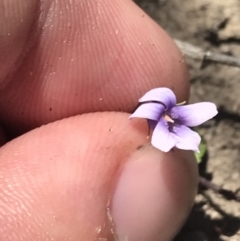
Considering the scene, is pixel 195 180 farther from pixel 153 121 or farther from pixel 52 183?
pixel 52 183

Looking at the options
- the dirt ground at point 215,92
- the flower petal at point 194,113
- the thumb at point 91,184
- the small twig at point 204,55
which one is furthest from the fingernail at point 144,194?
the small twig at point 204,55

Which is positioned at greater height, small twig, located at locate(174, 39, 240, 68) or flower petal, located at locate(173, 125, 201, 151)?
flower petal, located at locate(173, 125, 201, 151)

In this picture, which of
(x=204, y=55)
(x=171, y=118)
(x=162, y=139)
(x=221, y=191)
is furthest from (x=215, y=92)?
(x=162, y=139)

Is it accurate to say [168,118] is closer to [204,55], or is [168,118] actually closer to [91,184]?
[91,184]

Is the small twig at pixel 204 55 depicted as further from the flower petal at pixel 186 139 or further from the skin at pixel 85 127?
the flower petal at pixel 186 139

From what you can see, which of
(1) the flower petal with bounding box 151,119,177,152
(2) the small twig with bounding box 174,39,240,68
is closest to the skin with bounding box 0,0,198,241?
(1) the flower petal with bounding box 151,119,177,152

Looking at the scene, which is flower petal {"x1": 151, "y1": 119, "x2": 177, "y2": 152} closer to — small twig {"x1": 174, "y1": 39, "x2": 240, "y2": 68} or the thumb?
the thumb
